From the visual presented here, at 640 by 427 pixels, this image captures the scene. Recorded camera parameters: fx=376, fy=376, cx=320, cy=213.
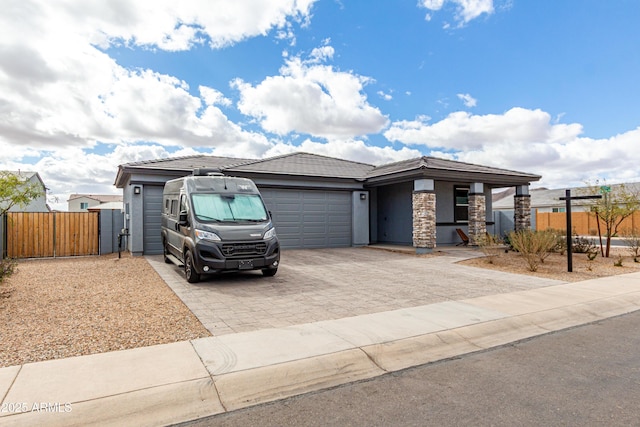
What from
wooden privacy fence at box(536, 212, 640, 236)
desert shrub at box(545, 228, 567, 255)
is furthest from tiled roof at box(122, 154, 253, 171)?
wooden privacy fence at box(536, 212, 640, 236)

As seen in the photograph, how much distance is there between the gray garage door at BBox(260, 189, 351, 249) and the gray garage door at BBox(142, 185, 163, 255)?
4113 mm

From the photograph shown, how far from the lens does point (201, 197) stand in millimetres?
9664

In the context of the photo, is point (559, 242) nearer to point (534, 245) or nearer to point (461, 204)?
point (534, 245)

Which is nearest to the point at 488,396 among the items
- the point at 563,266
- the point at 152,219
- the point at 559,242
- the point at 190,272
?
the point at 190,272

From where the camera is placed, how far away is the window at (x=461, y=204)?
62.0ft

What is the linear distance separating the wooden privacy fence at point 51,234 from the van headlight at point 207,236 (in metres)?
8.96

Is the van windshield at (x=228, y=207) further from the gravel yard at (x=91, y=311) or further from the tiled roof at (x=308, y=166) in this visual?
the tiled roof at (x=308, y=166)

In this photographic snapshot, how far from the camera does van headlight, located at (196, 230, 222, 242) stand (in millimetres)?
8633

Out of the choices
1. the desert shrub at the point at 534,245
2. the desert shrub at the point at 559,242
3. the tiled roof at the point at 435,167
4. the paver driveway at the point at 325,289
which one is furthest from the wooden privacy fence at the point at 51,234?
the desert shrub at the point at 559,242

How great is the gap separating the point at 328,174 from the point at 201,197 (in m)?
8.67

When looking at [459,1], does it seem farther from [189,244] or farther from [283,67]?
[189,244]

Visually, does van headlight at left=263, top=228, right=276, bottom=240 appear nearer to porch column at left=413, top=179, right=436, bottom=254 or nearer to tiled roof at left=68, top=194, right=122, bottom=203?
porch column at left=413, top=179, right=436, bottom=254

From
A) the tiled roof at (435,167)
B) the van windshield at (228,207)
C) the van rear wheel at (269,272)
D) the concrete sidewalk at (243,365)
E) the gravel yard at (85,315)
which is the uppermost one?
the tiled roof at (435,167)

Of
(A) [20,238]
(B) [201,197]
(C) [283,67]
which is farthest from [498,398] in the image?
(A) [20,238]
